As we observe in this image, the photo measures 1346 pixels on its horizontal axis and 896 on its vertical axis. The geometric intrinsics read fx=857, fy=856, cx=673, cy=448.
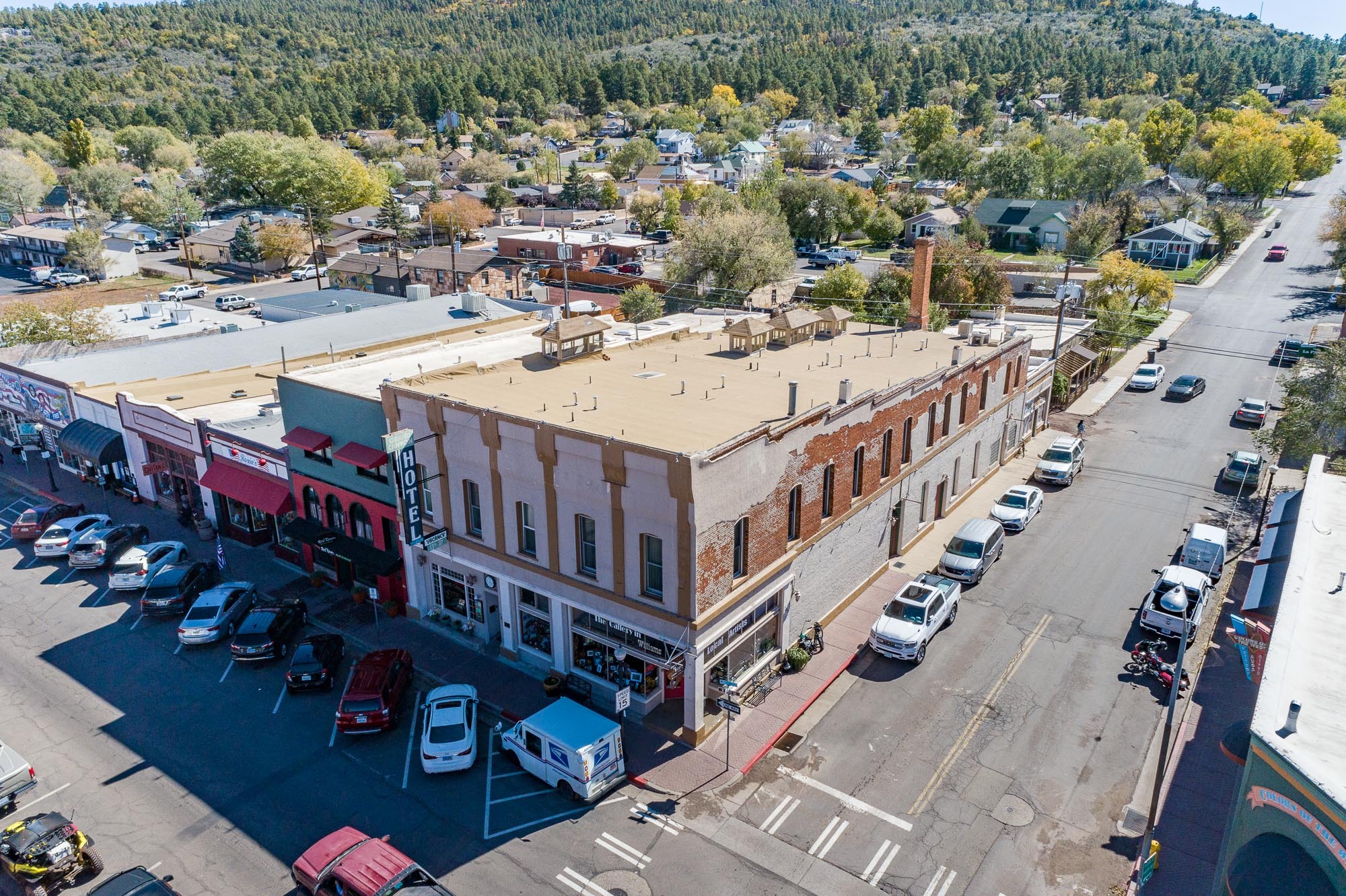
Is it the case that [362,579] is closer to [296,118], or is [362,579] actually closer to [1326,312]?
[1326,312]

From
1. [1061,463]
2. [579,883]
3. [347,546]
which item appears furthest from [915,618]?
[347,546]

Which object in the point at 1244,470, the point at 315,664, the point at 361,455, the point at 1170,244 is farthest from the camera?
the point at 1170,244

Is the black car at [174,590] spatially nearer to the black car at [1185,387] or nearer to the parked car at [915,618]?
the parked car at [915,618]

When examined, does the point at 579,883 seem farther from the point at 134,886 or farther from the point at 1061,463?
the point at 1061,463

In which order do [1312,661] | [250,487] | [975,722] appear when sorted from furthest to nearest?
[250,487] < [975,722] < [1312,661]

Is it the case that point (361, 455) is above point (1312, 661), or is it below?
below

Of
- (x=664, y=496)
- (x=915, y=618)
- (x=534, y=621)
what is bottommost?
(x=915, y=618)
